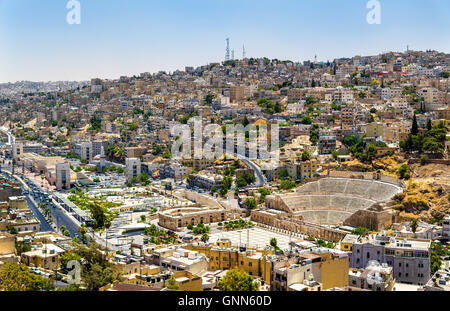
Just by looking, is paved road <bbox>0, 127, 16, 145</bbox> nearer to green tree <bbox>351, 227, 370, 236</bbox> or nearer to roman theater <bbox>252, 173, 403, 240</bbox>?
roman theater <bbox>252, 173, 403, 240</bbox>

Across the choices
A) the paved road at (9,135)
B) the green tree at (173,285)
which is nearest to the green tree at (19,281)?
the green tree at (173,285)

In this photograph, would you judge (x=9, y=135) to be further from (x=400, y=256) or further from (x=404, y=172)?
(x=400, y=256)

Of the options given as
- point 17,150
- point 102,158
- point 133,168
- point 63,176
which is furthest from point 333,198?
point 17,150

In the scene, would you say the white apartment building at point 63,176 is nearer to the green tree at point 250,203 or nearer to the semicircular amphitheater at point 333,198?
the green tree at point 250,203

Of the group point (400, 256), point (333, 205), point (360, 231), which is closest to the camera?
point (400, 256)
